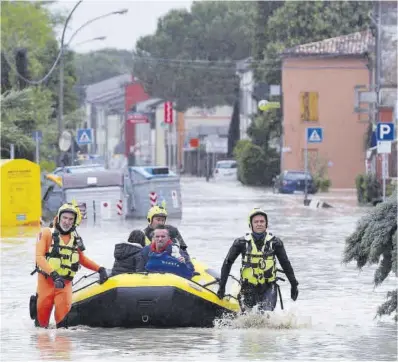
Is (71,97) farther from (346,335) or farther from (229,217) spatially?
(346,335)

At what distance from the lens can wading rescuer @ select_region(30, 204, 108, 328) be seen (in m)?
16.2

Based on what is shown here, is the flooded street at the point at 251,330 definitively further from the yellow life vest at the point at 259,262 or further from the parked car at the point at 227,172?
the parked car at the point at 227,172

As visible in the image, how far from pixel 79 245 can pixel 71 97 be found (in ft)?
249

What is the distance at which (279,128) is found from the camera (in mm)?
97000

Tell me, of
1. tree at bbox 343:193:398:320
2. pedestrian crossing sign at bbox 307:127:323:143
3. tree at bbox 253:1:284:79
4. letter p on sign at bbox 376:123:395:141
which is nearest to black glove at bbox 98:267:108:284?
tree at bbox 343:193:398:320

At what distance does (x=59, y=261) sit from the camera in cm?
1625

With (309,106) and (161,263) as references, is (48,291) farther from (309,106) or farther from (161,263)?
(309,106)

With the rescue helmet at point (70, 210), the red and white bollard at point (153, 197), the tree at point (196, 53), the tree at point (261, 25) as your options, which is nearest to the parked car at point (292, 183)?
the tree at point (261, 25)

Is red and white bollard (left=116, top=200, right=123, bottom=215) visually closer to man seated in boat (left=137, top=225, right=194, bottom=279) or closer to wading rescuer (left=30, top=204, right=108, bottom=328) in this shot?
man seated in boat (left=137, top=225, right=194, bottom=279)

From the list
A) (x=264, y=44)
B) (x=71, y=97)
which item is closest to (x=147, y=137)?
(x=264, y=44)

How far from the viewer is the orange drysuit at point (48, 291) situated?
16.2 m

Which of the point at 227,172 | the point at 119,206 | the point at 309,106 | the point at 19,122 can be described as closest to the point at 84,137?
the point at 19,122

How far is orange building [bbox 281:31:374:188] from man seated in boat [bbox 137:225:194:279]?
231ft

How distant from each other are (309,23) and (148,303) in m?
82.9
